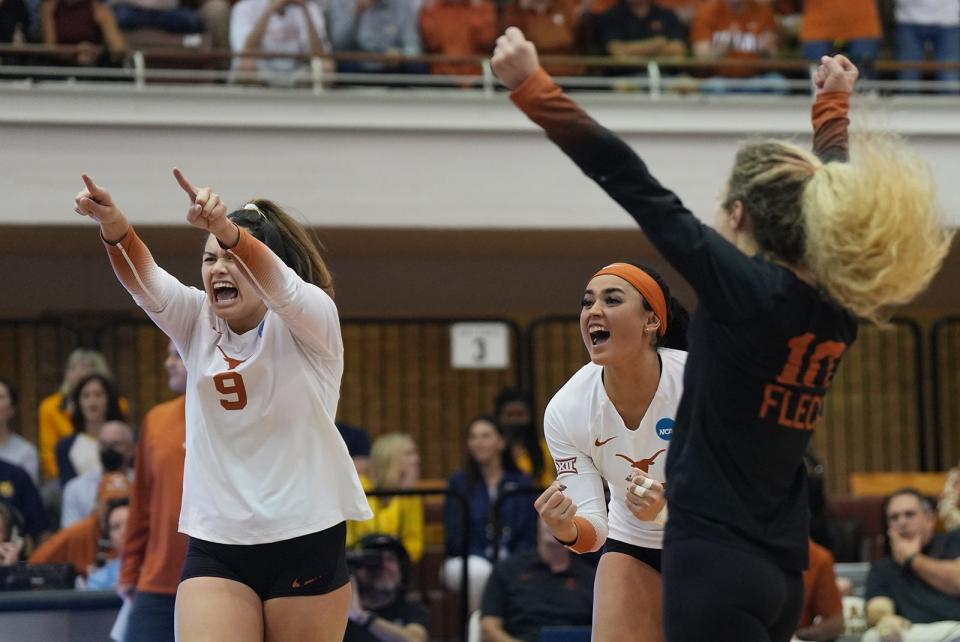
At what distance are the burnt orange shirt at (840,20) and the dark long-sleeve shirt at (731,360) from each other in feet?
27.3

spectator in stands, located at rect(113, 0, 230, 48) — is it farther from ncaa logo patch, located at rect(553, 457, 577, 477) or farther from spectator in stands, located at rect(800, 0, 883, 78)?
ncaa logo patch, located at rect(553, 457, 577, 477)

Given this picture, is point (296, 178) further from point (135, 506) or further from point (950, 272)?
point (950, 272)

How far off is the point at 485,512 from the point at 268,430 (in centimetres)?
518

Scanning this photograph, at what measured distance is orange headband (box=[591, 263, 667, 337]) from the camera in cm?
456

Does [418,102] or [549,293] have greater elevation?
[418,102]

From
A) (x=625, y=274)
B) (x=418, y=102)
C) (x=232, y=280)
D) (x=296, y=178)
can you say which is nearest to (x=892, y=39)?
(x=418, y=102)

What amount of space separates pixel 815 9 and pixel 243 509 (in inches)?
320

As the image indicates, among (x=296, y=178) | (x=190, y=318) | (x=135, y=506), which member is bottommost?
(x=135, y=506)

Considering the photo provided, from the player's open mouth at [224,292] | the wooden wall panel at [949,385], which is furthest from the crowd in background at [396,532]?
the wooden wall panel at [949,385]

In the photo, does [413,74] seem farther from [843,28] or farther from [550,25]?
[843,28]

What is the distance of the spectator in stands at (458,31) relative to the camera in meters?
11.1

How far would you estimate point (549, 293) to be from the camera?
13.7 meters

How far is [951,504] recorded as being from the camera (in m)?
9.25

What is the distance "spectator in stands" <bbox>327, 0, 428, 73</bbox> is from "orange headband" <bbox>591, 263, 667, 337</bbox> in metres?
6.64
